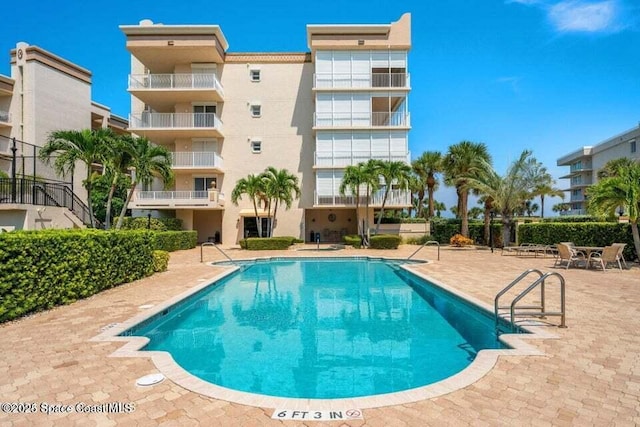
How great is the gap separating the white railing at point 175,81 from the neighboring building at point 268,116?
0.08 metres

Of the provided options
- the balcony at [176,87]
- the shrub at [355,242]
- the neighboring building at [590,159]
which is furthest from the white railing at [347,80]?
the neighboring building at [590,159]

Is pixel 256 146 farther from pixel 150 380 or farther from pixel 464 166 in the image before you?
pixel 150 380

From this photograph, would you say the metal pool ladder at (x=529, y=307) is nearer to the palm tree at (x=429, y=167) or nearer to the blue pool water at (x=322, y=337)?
the blue pool water at (x=322, y=337)

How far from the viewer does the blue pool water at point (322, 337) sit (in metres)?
5.07

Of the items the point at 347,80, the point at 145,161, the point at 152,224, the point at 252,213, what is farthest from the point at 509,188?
the point at 152,224

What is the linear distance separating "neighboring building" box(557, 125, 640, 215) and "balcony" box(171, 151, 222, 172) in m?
47.7

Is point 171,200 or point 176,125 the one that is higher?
point 176,125

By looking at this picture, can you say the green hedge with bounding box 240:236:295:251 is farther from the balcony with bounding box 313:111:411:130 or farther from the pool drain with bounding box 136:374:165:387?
the pool drain with bounding box 136:374:165:387

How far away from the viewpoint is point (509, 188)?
2450cm

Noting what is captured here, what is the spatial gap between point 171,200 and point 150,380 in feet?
74.6

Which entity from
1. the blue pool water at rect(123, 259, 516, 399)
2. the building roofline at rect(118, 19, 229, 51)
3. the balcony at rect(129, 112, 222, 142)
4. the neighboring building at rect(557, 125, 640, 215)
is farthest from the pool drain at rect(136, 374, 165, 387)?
the neighboring building at rect(557, 125, 640, 215)

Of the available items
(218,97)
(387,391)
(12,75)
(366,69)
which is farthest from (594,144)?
(12,75)

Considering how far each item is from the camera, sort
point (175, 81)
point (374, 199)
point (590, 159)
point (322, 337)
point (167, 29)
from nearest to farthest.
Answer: point (322, 337)
point (167, 29)
point (374, 199)
point (175, 81)
point (590, 159)

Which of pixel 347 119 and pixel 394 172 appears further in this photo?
pixel 347 119
